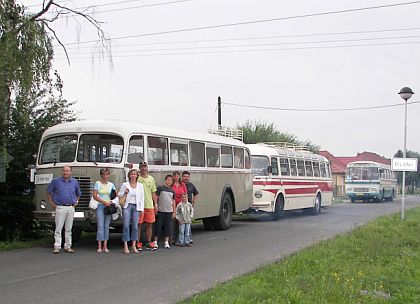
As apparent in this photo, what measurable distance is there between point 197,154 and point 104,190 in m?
4.54

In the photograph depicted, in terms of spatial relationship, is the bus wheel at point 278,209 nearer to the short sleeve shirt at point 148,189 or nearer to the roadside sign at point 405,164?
the roadside sign at point 405,164

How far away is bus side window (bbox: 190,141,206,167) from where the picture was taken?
51.8 ft

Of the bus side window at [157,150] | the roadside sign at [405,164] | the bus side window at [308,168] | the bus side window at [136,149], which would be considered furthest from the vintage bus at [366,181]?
the bus side window at [136,149]

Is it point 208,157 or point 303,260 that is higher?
point 208,157

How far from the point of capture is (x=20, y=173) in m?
13.9

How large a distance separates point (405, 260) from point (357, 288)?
10.3ft

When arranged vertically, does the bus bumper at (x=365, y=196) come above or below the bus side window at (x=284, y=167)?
below

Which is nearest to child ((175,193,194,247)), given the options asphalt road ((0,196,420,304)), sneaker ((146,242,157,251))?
asphalt road ((0,196,420,304))

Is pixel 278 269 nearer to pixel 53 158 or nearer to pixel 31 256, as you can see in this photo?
pixel 31 256

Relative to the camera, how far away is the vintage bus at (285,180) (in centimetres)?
2178

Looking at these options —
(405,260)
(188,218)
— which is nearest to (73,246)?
(188,218)

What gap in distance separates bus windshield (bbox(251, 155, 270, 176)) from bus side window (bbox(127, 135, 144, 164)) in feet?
29.9

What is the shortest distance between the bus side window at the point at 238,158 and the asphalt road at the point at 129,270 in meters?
3.85

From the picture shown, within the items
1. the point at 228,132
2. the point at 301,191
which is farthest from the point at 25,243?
the point at 301,191
